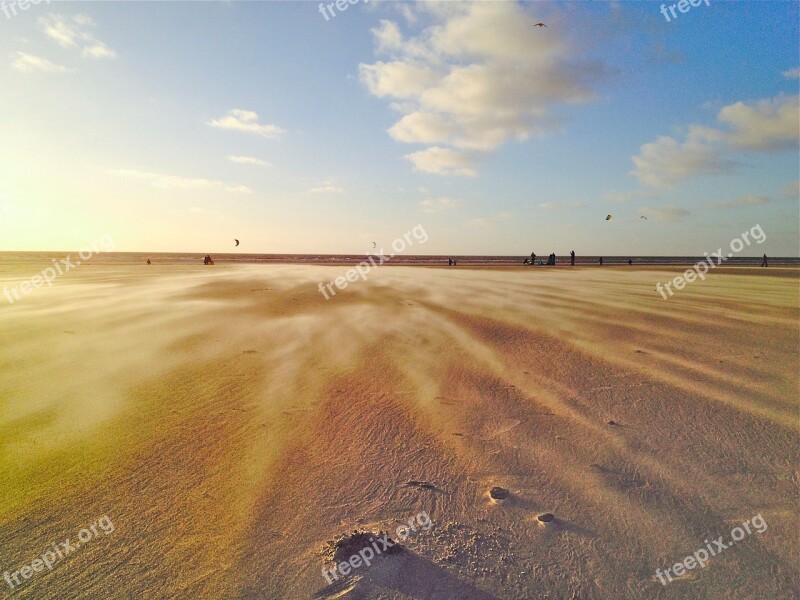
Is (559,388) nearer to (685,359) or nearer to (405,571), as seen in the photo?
(685,359)

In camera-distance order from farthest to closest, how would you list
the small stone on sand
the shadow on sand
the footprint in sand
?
the footprint in sand < the small stone on sand < the shadow on sand

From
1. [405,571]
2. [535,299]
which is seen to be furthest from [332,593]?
[535,299]

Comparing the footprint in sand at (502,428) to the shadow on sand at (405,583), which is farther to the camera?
the footprint in sand at (502,428)

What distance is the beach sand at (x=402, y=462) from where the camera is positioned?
7.78 feet

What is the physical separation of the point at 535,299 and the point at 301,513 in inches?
401

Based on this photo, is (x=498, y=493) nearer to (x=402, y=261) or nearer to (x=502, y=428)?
(x=502, y=428)

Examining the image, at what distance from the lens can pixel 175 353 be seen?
20.4ft

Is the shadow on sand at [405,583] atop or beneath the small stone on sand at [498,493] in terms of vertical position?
beneath

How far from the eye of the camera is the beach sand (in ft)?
7.78

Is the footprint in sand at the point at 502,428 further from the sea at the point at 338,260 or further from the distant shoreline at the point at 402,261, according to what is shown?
the sea at the point at 338,260

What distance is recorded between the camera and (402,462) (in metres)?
3.45

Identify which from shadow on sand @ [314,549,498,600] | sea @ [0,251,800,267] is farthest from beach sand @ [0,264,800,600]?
sea @ [0,251,800,267]

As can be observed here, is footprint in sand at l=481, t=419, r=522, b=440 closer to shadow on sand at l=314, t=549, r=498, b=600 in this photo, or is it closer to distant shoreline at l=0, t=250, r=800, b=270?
shadow on sand at l=314, t=549, r=498, b=600

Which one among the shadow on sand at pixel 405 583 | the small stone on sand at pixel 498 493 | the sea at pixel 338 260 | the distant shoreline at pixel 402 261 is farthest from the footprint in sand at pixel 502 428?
the sea at pixel 338 260
